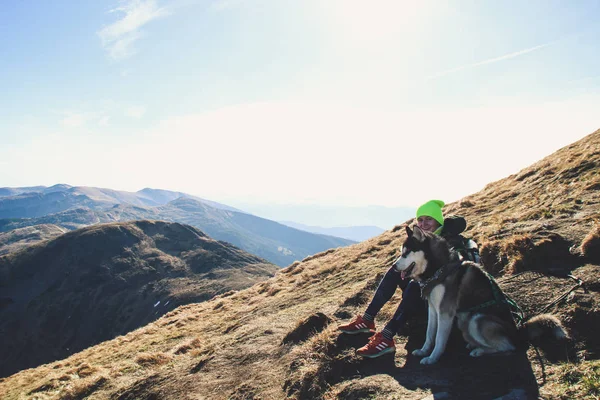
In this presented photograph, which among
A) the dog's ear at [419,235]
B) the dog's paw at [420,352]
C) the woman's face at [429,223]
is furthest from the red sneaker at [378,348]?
the woman's face at [429,223]

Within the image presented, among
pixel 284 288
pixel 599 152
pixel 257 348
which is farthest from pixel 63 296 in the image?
pixel 599 152

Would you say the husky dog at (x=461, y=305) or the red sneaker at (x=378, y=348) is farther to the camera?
the red sneaker at (x=378, y=348)

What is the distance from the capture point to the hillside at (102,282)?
4141 inches

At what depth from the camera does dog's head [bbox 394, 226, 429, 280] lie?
650 centimetres

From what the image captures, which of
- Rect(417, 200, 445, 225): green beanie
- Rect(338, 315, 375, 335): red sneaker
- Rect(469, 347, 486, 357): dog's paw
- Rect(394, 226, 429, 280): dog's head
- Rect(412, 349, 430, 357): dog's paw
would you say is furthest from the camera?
Rect(338, 315, 375, 335): red sneaker

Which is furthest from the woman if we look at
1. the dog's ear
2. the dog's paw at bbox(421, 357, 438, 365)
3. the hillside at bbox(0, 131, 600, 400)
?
the dog's ear

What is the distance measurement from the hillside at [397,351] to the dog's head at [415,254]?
69.6 inches

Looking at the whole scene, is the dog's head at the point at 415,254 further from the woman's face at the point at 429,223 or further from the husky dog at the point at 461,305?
the woman's face at the point at 429,223

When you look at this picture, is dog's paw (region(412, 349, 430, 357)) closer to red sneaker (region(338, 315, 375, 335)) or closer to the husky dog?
the husky dog

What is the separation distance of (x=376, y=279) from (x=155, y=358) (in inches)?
388

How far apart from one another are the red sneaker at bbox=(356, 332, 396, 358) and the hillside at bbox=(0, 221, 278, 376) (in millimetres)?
107973

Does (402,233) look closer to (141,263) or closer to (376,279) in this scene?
(376,279)

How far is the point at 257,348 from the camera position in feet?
34.8

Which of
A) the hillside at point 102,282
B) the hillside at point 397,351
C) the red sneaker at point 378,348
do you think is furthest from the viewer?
the hillside at point 102,282
